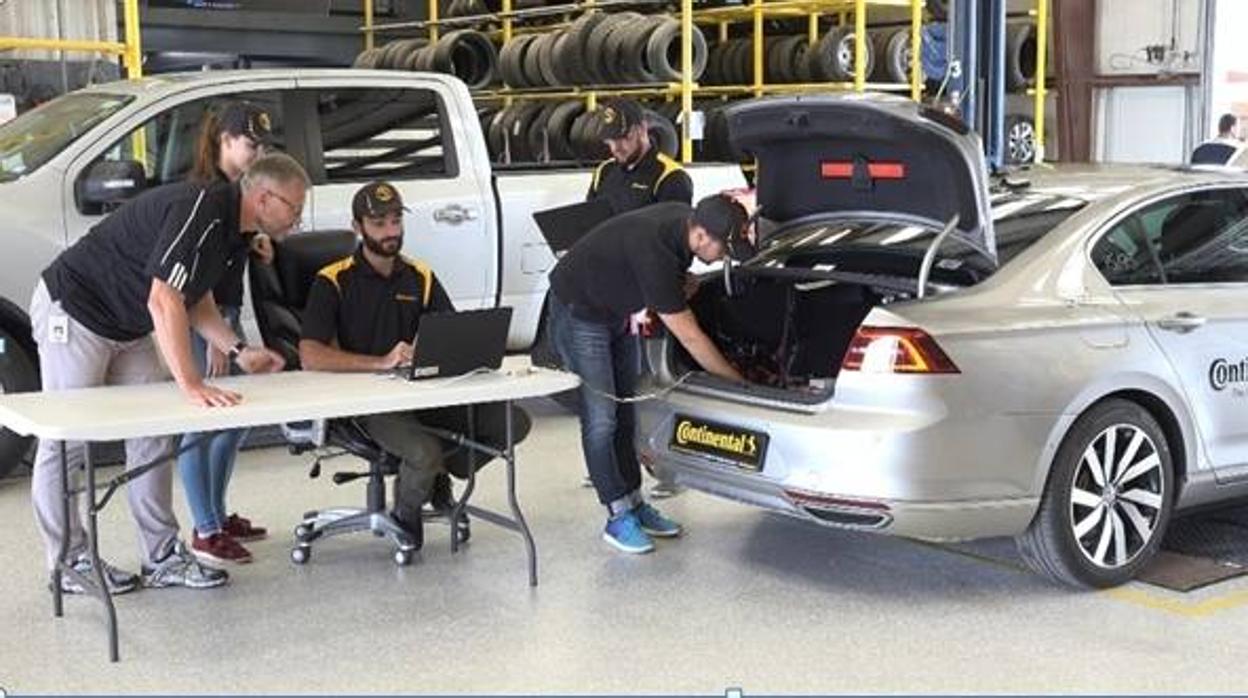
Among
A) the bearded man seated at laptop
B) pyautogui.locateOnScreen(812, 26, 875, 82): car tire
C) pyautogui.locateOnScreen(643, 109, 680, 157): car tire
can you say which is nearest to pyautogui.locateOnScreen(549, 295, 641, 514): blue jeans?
the bearded man seated at laptop

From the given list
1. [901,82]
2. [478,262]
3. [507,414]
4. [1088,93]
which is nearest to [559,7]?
[901,82]

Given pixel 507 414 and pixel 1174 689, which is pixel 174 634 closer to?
pixel 507 414

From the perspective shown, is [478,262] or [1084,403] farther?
[478,262]

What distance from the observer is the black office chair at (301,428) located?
504 cm

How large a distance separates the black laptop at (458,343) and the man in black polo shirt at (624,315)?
1.50 ft

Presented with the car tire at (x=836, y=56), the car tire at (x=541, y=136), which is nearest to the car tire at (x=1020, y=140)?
the car tire at (x=836, y=56)

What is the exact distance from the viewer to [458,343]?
15.3 feet

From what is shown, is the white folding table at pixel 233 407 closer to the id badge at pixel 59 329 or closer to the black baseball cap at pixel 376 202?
the id badge at pixel 59 329

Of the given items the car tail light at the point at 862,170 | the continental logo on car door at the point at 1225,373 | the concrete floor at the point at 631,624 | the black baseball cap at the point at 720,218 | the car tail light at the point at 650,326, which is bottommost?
the concrete floor at the point at 631,624

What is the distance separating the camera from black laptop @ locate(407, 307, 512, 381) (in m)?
4.59

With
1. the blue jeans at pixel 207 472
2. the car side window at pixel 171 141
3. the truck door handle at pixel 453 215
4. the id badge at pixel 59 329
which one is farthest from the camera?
the truck door handle at pixel 453 215

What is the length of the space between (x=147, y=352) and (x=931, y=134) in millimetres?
2549

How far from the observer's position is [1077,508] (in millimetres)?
4664

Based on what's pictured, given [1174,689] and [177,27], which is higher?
[177,27]
